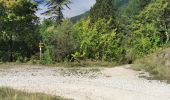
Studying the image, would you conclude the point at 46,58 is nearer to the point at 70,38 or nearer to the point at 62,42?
the point at 62,42

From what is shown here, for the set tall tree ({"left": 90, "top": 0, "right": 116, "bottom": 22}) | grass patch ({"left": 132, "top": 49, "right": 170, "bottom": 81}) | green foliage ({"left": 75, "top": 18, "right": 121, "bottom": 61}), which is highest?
tall tree ({"left": 90, "top": 0, "right": 116, "bottom": 22})

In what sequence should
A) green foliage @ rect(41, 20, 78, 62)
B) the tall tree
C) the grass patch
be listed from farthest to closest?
the tall tree, green foliage @ rect(41, 20, 78, 62), the grass patch

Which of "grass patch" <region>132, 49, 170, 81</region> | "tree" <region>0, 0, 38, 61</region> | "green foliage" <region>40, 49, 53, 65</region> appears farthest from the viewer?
"tree" <region>0, 0, 38, 61</region>

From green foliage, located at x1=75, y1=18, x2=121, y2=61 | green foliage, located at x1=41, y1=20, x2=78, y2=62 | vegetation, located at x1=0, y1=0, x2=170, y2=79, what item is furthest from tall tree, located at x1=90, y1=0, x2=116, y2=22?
green foliage, located at x1=41, y1=20, x2=78, y2=62

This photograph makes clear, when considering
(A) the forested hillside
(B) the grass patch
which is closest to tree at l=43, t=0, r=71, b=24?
(A) the forested hillside

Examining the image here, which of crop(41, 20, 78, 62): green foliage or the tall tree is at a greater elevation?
the tall tree

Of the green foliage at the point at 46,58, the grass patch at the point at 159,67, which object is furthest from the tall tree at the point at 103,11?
the grass patch at the point at 159,67

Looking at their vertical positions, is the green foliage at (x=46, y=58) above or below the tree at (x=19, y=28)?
below

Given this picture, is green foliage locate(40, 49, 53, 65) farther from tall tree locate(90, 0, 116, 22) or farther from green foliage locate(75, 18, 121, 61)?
tall tree locate(90, 0, 116, 22)

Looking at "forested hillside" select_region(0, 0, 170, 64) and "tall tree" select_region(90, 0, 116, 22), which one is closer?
"forested hillside" select_region(0, 0, 170, 64)

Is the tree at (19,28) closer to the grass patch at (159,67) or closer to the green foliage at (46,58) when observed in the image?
the green foliage at (46,58)

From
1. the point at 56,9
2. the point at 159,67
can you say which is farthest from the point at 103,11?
the point at 159,67

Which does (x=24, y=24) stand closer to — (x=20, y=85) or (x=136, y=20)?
(x=136, y=20)

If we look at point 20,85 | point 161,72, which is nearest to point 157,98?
point 20,85
